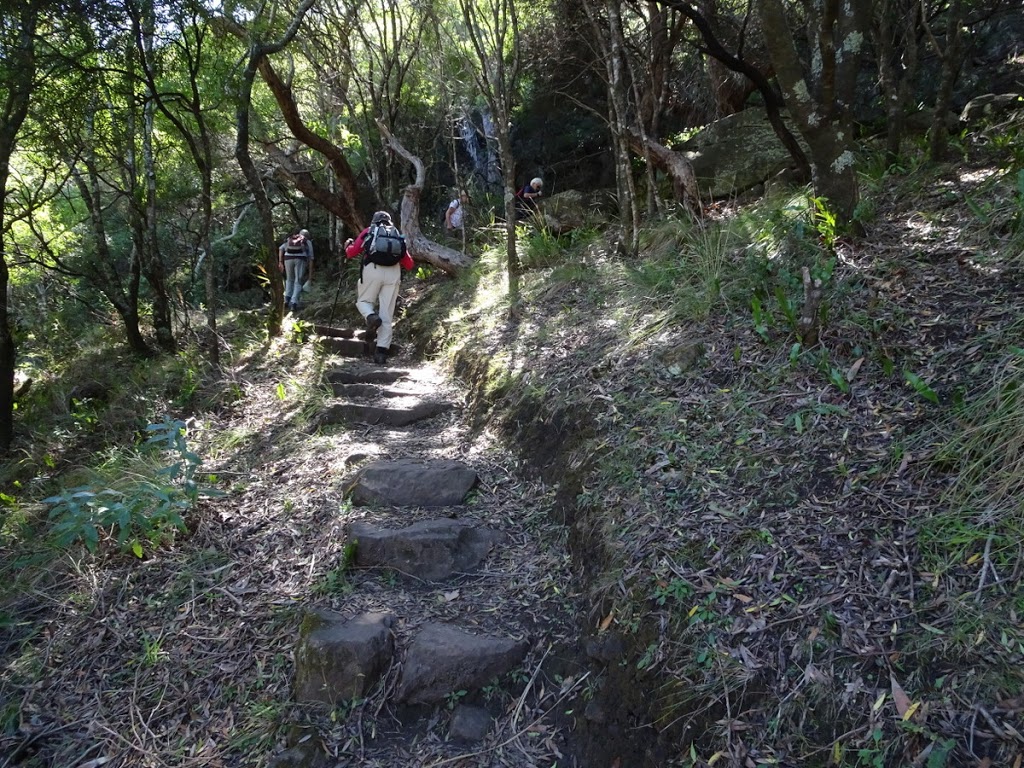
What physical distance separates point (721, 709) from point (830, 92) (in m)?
4.24

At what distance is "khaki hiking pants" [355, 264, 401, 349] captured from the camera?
27.0 ft

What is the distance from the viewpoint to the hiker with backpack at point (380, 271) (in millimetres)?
8062

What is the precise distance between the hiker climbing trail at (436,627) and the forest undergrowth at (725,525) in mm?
162

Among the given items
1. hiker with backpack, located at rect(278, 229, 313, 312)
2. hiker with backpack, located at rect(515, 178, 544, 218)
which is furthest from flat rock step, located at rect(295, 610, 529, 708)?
hiker with backpack, located at rect(278, 229, 313, 312)

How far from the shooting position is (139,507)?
4168 mm

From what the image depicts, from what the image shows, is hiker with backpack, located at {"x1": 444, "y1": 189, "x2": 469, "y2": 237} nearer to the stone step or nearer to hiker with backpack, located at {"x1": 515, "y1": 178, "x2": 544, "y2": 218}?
hiker with backpack, located at {"x1": 515, "y1": 178, "x2": 544, "y2": 218}

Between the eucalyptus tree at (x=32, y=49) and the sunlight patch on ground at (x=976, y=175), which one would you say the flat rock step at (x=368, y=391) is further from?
the sunlight patch on ground at (x=976, y=175)

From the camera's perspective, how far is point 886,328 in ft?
12.1

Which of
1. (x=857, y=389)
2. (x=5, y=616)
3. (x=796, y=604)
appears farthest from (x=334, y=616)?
(x=857, y=389)

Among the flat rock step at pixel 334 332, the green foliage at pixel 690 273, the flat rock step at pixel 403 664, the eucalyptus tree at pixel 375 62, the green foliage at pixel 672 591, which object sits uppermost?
the eucalyptus tree at pixel 375 62

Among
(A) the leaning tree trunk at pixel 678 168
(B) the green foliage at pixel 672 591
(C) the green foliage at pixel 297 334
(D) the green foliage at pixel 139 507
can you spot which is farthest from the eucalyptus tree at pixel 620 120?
(D) the green foliage at pixel 139 507

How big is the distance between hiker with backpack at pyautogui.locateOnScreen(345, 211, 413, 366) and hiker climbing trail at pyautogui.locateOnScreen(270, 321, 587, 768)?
3.52 metres

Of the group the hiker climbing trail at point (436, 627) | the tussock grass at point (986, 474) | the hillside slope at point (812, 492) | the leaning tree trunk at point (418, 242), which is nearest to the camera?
the hillside slope at point (812, 492)

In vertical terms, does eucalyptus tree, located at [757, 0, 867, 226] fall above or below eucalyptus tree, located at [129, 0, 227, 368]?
below
